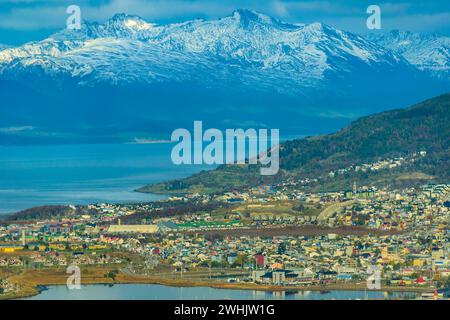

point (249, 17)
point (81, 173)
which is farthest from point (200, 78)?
point (81, 173)

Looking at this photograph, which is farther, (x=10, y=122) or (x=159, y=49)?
(x=159, y=49)

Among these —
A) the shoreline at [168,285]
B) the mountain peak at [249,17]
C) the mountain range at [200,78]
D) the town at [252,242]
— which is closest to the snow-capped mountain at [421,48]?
the mountain range at [200,78]

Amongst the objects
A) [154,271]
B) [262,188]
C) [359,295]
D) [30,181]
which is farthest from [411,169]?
[359,295]

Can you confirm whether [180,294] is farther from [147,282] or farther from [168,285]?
[147,282]

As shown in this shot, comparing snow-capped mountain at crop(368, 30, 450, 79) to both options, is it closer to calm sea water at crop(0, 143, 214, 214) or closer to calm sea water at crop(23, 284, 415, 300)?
calm sea water at crop(0, 143, 214, 214)

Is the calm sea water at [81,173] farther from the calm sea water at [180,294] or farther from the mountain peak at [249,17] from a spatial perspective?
the mountain peak at [249,17]

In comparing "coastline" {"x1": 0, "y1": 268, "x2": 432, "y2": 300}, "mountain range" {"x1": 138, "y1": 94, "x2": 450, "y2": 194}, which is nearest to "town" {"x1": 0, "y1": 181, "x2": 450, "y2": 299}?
"coastline" {"x1": 0, "y1": 268, "x2": 432, "y2": 300}

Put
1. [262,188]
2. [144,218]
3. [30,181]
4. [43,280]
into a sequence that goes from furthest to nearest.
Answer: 1. [30,181]
2. [262,188]
3. [144,218]
4. [43,280]
